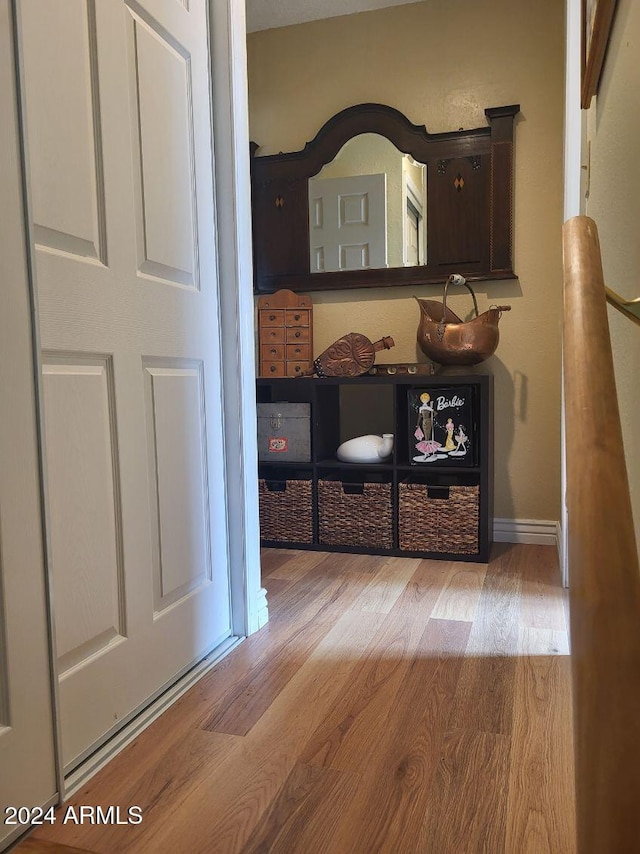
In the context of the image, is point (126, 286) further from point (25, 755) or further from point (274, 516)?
point (274, 516)

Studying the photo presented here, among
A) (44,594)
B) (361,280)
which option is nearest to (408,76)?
(361,280)

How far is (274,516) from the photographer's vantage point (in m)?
2.91

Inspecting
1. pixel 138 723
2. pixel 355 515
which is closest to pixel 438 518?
pixel 355 515

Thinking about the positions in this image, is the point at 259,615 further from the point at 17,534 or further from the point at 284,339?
the point at 284,339

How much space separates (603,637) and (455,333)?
250cm

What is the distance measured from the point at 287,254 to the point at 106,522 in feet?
6.77

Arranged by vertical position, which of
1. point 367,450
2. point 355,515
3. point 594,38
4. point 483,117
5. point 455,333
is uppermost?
point 483,117

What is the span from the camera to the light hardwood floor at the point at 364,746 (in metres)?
1.08

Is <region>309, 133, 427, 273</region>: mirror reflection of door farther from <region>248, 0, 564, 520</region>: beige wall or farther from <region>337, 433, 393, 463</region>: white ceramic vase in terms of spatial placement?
<region>337, 433, 393, 463</region>: white ceramic vase

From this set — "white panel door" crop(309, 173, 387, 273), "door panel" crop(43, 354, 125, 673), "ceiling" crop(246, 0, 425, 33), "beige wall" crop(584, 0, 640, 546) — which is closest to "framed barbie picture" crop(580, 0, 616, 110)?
"beige wall" crop(584, 0, 640, 546)

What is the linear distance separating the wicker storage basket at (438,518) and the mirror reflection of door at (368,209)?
1.05m

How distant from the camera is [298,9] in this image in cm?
302

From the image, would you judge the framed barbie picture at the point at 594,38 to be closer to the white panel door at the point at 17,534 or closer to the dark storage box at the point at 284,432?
the white panel door at the point at 17,534

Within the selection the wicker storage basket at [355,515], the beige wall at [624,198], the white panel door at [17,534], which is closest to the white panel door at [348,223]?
the wicker storage basket at [355,515]
